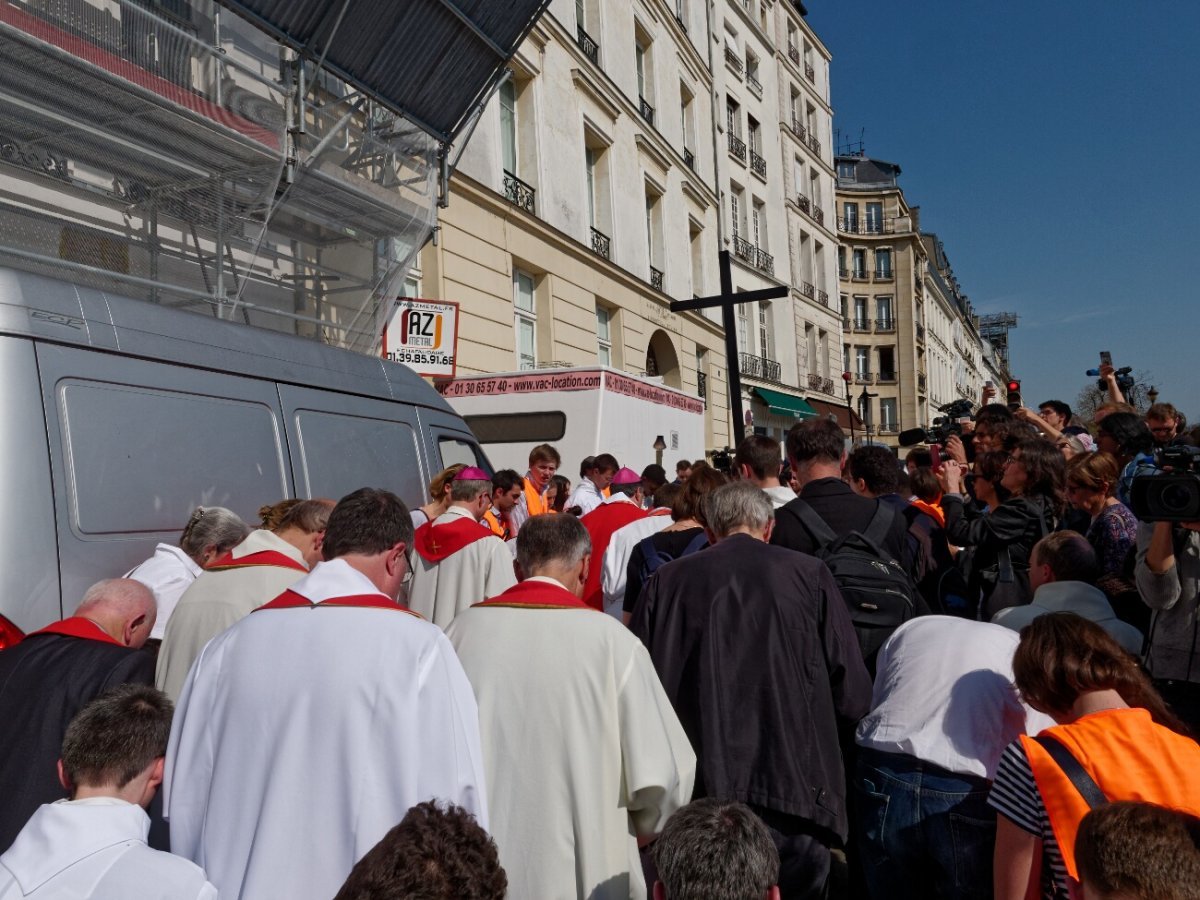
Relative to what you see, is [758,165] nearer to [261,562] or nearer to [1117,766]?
[261,562]

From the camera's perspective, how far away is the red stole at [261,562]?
3342 millimetres

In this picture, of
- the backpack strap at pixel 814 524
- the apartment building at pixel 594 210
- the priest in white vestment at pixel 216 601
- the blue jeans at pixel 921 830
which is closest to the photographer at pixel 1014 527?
the backpack strap at pixel 814 524

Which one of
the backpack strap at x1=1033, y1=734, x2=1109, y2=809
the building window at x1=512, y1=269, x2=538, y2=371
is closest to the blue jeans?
the backpack strap at x1=1033, y1=734, x2=1109, y2=809

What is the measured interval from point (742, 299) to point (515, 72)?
228 inches

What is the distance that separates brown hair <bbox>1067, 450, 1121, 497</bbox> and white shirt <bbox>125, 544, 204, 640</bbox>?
13.1ft

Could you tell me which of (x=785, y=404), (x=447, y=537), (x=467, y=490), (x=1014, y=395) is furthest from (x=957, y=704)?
(x=785, y=404)

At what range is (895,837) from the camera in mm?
2812

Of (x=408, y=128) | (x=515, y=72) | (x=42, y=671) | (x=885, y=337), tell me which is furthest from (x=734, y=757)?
A: (x=885, y=337)

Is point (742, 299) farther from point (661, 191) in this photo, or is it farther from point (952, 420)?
point (952, 420)

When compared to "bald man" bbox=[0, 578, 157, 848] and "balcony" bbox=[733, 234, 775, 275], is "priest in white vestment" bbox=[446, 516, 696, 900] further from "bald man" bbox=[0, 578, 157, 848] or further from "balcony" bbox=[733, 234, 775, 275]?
"balcony" bbox=[733, 234, 775, 275]

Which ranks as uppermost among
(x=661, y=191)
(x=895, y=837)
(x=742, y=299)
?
(x=661, y=191)

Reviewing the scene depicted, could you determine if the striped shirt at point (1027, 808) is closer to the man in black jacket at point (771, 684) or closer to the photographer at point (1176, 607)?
the man in black jacket at point (771, 684)

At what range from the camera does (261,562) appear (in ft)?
11.1

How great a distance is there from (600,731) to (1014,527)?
2.33m
